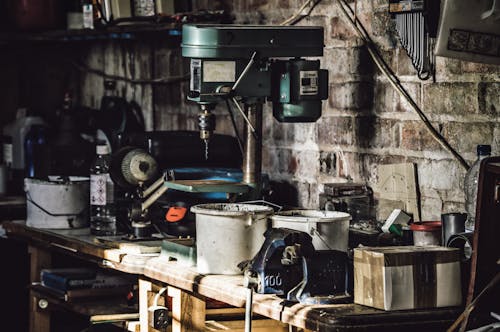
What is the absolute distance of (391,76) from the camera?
11.4 ft

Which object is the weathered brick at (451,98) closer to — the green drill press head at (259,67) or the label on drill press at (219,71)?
the green drill press head at (259,67)

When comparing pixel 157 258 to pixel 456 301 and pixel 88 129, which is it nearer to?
pixel 456 301

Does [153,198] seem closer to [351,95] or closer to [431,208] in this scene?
[351,95]

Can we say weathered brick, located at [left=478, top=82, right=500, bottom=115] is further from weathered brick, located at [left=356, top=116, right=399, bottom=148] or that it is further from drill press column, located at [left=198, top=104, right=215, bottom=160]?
drill press column, located at [left=198, top=104, right=215, bottom=160]

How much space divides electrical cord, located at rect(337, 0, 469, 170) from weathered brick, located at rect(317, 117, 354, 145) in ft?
0.87

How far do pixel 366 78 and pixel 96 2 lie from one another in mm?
1513

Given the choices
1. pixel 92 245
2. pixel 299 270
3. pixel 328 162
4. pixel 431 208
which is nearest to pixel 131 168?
pixel 92 245

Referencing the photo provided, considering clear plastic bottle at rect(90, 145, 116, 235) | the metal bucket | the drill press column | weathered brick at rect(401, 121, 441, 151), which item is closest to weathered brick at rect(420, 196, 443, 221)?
weathered brick at rect(401, 121, 441, 151)

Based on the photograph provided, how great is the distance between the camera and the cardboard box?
2555 mm

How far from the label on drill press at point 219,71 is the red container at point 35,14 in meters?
2.07

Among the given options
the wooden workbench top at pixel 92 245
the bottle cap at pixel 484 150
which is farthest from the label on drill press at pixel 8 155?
the bottle cap at pixel 484 150

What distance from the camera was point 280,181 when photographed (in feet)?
13.5

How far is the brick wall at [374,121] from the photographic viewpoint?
3186 mm

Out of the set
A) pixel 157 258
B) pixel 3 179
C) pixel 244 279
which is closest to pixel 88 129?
pixel 3 179
